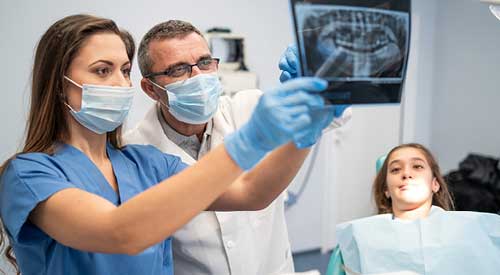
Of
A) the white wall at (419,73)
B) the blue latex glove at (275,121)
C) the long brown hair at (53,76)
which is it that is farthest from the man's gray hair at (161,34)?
the white wall at (419,73)

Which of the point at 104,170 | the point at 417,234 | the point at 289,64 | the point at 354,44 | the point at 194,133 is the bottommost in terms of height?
the point at 417,234

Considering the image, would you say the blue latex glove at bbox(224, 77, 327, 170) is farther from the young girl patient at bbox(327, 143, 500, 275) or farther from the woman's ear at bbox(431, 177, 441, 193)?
the woman's ear at bbox(431, 177, 441, 193)

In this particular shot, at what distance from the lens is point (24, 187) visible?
888 mm

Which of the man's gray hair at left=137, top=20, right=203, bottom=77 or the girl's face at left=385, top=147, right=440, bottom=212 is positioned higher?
the man's gray hair at left=137, top=20, right=203, bottom=77

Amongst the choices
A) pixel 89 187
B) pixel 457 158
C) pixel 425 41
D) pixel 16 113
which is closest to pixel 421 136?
pixel 457 158

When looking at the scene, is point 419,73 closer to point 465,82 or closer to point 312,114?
point 465,82

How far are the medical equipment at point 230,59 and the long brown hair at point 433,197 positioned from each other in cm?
127

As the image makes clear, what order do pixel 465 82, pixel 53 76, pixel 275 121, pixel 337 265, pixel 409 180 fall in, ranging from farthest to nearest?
pixel 465 82 → pixel 409 180 → pixel 337 265 → pixel 53 76 → pixel 275 121

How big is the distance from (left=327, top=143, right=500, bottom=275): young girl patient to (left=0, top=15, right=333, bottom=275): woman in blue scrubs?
673 mm

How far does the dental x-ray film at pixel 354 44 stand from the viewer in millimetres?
840

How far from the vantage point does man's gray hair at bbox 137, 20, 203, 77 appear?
4.56 ft

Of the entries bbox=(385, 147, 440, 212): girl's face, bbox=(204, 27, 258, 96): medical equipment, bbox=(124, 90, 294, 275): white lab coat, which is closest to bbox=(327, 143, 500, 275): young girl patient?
bbox=(385, 147, 440, 212): girl's face

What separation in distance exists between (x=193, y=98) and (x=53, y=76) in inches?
17.3

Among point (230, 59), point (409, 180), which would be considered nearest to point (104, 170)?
point (409, 180)
